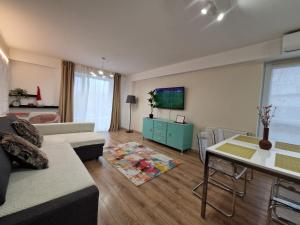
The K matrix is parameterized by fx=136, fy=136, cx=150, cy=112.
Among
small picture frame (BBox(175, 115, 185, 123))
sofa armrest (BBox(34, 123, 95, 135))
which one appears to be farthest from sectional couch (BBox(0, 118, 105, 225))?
small picture frame (BBox(175, 115, 185, 123))

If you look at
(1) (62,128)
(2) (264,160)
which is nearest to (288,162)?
(2) (264,160)

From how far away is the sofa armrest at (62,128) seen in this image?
2594 mm

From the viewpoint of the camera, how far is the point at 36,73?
398cm

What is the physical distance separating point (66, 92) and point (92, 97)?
0.87m

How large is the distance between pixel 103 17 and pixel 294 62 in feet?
10.6

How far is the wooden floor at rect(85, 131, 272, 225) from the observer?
4.70ft

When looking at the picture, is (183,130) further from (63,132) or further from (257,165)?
(63,132)

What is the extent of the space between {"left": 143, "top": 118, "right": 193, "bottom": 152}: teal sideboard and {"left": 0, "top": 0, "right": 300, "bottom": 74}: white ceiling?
5.77 ft

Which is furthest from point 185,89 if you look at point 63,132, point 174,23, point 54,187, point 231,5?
point 54,187

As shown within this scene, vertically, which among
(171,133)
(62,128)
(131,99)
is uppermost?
(131,99)

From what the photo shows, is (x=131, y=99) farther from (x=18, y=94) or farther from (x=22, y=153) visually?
(x=22, y=153)

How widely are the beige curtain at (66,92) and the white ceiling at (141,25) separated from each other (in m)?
1.03

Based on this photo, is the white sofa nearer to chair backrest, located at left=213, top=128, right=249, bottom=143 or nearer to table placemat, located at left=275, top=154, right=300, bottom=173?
chair backrest, located at left=213, top=128, right=249, bottom=143

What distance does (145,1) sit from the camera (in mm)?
1636
